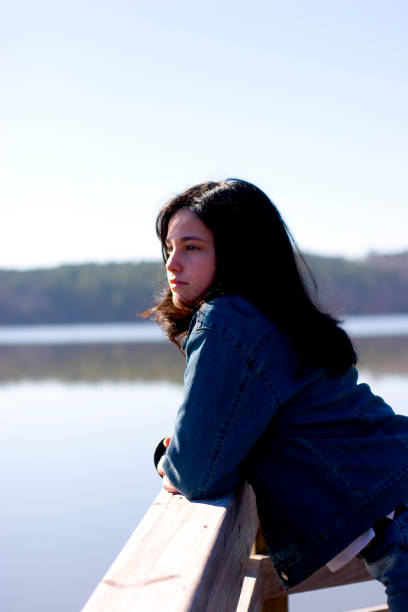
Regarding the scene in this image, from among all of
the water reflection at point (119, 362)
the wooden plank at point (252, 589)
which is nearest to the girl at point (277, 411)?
the wooden plank at point (252, 589)

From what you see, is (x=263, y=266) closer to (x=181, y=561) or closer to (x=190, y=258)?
(x=190, y=258)

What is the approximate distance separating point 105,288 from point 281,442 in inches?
937

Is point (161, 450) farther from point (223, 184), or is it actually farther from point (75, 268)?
point (75, 268)

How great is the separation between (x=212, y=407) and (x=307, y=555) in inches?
9.8

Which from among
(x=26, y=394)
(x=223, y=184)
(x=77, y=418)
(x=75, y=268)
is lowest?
(x=75, y=268)

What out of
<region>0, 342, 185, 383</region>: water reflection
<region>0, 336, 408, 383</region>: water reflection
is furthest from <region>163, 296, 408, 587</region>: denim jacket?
<region>0, 342, 185, 383</region>: water reflection

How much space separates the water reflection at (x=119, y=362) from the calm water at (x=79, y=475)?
0.09m

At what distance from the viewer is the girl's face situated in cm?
109

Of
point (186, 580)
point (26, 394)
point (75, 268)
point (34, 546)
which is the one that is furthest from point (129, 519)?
point (75, 268)

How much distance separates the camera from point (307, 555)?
0.97 metres

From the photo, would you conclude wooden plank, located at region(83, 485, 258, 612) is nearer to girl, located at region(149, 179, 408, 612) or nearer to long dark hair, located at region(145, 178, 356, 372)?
girl, located at region(149, 179, 408, 612)

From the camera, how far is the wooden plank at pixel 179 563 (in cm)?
57

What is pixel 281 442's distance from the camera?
0.98 metres

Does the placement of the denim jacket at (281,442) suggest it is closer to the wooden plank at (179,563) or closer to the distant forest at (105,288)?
the wooden plank at (179,563)
